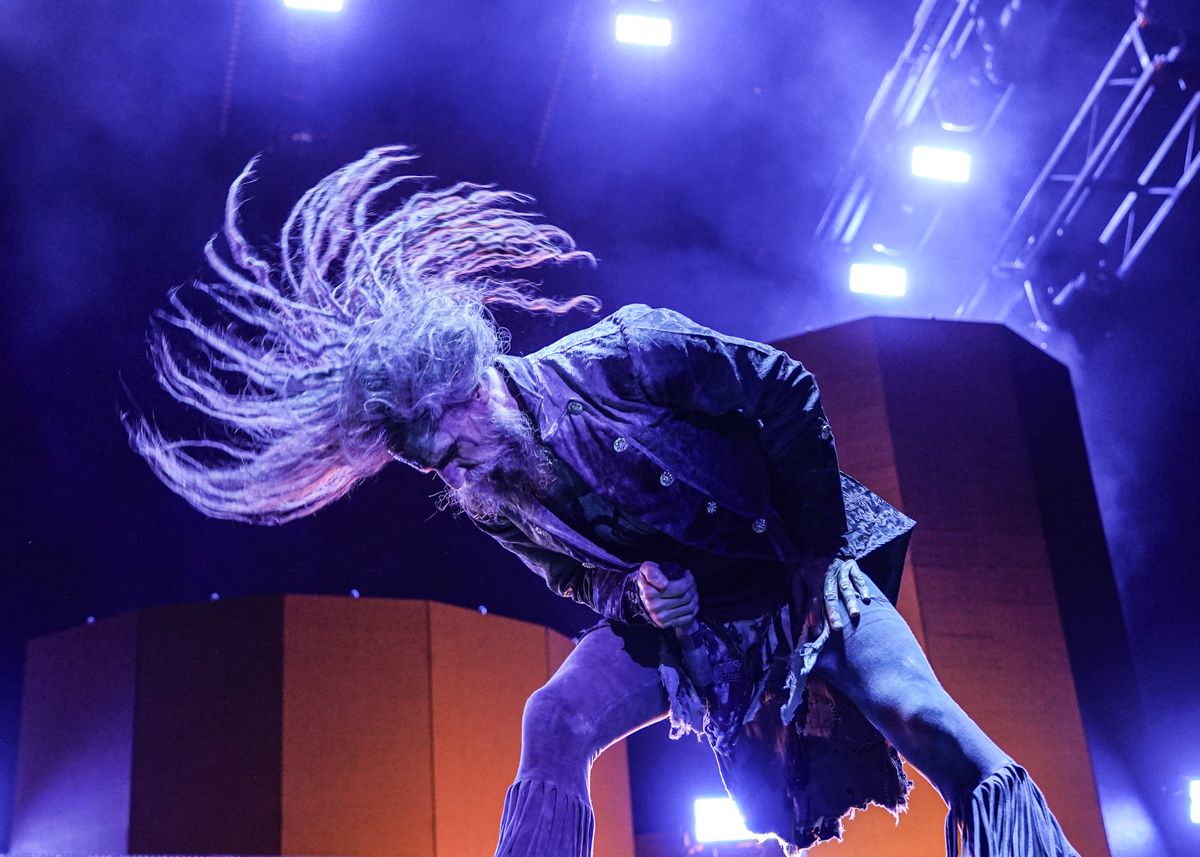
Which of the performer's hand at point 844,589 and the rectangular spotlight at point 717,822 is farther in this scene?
the rectangular spotlight at point 717,822

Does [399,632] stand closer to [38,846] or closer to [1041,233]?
[38,846]

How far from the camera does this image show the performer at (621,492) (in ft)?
→ 5.25

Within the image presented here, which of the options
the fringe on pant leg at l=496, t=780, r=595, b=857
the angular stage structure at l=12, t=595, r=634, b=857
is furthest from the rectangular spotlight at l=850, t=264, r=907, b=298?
the fringe on pant leg at l=496, t=780, r=595, b=857

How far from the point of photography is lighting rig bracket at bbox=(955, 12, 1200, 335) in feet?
20.8

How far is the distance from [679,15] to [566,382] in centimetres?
451

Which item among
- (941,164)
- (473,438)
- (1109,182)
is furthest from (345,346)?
(1109,182)

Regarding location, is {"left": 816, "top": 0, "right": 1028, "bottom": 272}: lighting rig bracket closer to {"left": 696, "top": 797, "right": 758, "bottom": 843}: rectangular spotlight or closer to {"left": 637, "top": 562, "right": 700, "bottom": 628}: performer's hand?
{"left": 696, "top": 797, "right": 758, "bottom": 843}: rectangular spotlight

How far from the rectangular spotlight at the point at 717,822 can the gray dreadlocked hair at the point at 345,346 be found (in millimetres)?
3811

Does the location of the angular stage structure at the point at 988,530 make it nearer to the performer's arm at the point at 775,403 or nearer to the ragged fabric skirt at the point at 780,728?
the ragged fabric skirt at the point at 780,728

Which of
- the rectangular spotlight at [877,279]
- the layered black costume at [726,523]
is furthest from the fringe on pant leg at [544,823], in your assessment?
the rectangular spotlight at [877,279]

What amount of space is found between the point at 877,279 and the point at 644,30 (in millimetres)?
2125

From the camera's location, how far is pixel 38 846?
174 inches

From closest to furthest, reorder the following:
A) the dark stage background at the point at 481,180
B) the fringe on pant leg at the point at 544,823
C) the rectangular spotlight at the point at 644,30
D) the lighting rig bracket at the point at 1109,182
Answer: the fringe on pant leg at the point at 544,823 < the dark stage background at the point at 481,180 < the rectangular spotlight at the point at 644,30 < the lighting rig bracket at the point at 1109,182

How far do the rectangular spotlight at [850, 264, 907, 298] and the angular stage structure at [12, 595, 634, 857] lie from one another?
3269 millimetres
